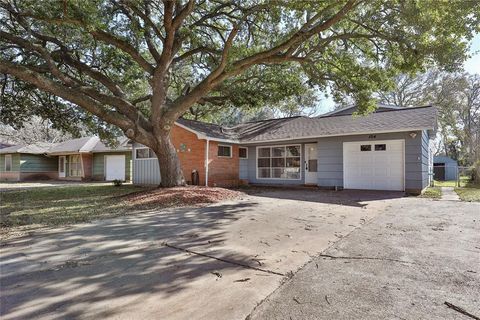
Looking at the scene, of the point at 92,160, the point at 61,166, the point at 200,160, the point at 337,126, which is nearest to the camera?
the point at 337,126

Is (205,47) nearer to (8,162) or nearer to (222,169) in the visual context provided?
(222,169)

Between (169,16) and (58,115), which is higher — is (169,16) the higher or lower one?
the higher one

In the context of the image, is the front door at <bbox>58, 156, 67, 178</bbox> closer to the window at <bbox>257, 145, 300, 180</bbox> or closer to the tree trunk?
the window at <bbox>257, 145, 300, 180</bbox>

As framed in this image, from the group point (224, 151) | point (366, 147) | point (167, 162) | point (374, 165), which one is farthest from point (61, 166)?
point (374, 165)

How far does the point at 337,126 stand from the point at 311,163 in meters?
2.21

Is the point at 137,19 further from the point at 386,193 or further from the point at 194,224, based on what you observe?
the point at 386,193

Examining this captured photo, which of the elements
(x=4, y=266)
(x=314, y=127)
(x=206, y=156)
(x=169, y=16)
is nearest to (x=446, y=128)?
(x=314, y=127)

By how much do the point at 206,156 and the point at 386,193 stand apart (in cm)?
792

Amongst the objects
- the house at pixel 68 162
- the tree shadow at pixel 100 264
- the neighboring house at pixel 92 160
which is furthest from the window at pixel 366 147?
the house at pixel 68 162

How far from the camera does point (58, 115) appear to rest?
A: 13297mm

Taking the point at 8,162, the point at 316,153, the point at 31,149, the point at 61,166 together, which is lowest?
the point at 61,166

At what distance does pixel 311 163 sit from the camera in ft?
49.5

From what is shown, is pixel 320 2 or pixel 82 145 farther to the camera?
pixel 82 145

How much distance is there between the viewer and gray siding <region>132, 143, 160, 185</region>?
16330mm
